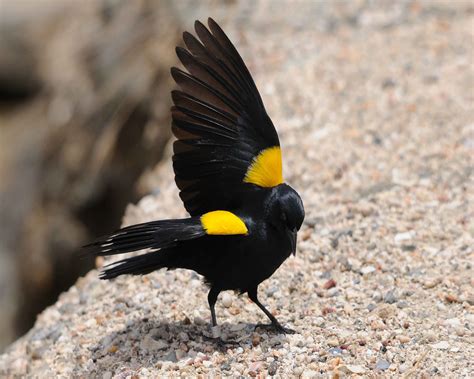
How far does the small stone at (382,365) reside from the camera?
3.86m

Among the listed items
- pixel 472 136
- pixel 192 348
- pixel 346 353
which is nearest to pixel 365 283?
pixel 346 353

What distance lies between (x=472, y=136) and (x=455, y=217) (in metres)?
1.24

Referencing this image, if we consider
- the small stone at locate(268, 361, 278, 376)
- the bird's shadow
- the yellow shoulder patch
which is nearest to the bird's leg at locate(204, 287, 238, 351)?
the bird's shadow

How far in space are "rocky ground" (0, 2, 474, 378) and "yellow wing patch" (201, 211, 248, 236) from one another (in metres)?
0.70

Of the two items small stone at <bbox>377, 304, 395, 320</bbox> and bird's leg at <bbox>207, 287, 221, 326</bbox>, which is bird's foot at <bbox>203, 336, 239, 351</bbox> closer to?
bird's leg at <bbox>207, 287, 221, 326</bbox>

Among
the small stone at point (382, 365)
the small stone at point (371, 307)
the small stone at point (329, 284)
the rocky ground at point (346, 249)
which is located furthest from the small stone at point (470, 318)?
the small stone at point (329, 284)

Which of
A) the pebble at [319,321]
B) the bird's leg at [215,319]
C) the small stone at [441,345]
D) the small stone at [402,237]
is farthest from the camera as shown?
the small stone at [402,237]

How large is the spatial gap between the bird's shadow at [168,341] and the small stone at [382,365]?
55cm

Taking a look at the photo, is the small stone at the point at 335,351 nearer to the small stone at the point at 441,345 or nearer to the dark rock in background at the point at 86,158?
the small stone at the point at 441,345

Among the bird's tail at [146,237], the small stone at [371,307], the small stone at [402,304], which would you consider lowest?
the small stone at [371,307]

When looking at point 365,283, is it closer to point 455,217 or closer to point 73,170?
point 455,217

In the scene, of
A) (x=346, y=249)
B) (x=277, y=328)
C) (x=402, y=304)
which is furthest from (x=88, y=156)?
(x=402, y=304)

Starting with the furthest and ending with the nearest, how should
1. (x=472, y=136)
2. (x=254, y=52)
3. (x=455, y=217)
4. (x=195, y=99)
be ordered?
(x=254, y=52) → (x=472, y=136) → (x=455, y=217) → (x=195, y=99)

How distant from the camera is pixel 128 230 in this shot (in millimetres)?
3811
